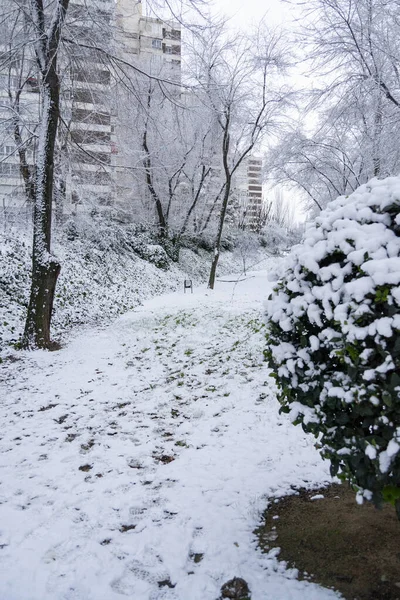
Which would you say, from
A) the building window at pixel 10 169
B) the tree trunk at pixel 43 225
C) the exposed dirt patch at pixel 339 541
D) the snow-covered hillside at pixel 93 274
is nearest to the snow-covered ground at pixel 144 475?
the exposed dirt patch at pixel 339 541

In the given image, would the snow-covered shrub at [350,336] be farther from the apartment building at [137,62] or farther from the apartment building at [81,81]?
the apartment building at [81,81]

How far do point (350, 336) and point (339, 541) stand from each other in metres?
1.48

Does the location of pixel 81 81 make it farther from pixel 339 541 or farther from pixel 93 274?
pixel 339 541

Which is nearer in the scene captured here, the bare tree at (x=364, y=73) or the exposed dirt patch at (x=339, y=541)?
the exposed dirt patch at (x=339, y=541)

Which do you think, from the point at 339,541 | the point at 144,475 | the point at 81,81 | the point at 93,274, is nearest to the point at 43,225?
the point at 81,81

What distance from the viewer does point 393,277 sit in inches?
67.8

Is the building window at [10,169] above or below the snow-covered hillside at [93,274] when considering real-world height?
above

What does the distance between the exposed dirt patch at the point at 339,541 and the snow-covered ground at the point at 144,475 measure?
0.11 meters

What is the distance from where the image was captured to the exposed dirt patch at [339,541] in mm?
2043

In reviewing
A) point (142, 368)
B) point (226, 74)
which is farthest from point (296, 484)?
point (226, 74)

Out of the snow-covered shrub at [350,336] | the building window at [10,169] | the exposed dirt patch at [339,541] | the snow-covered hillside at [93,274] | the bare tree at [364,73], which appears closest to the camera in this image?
the snow-covered shrub at [350,336]

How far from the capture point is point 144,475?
3410mm

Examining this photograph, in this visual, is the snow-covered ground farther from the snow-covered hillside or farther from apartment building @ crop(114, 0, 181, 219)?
apartment building @ crop(114, 0, 181, 219)

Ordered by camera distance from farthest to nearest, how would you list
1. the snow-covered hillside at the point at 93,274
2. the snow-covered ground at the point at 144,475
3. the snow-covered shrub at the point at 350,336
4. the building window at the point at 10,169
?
the building window at the point at 10,169
the snow-covered hillside at the point at 93,274
the snow-covered ground at the point at 144,475
the snow-covered shrub at the point at 350,336
